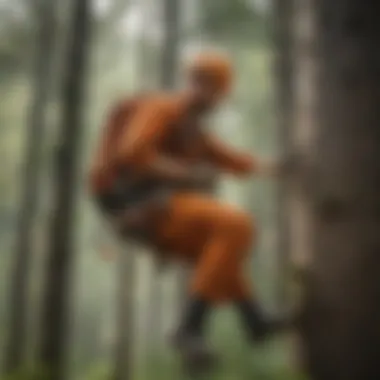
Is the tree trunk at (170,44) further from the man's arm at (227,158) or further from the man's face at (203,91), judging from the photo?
the man's arm at (227,158)

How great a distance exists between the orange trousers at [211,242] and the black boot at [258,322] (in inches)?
1.1

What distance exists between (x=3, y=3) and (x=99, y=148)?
355 millimetres

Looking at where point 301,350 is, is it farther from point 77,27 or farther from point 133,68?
point 77,27

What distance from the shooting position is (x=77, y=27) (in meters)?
1.90

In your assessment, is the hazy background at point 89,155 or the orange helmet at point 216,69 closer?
the hazy background at point 89,155

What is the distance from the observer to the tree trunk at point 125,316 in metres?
1.77

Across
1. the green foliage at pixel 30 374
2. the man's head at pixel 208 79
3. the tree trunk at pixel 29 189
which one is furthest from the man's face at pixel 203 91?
the green foliage at pixel 30 374

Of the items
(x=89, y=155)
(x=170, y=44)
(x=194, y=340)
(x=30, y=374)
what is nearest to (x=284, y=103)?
(x=170, y=44)

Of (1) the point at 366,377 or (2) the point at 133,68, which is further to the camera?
(2) the point at 133,68

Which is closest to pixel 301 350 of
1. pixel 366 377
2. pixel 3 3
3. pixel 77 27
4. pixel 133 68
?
pixel 366 377

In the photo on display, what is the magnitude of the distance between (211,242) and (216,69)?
35 centimetres

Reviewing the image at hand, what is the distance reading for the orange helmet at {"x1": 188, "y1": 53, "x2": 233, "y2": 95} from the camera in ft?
6.24

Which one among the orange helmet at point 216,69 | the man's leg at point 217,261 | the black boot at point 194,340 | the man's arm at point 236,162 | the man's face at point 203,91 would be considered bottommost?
the black boot at point 194,340

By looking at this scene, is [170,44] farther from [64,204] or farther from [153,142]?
[64,204]
